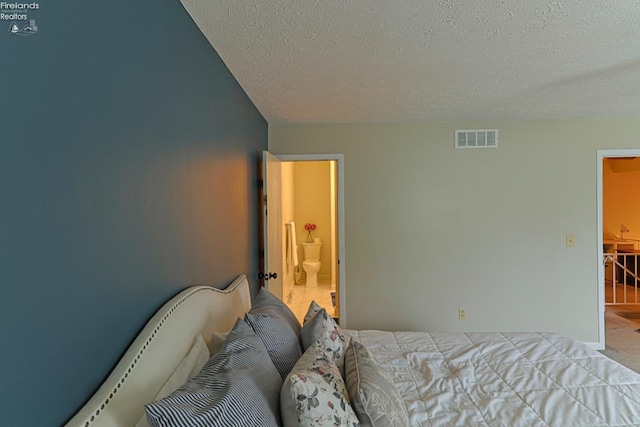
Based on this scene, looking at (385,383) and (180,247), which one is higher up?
(180,247)

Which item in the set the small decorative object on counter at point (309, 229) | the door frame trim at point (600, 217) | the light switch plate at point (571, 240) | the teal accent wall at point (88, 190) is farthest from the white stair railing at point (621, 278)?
the teal accent wall at point (88, 190)

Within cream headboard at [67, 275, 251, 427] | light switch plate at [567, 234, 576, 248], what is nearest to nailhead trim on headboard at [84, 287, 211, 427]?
cream headboard at [67, 275, 251, 427]

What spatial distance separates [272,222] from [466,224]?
2.06 m

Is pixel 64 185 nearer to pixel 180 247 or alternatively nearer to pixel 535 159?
pixel 180 247

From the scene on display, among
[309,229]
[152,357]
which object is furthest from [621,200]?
[152,357]

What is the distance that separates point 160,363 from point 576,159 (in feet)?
13.6

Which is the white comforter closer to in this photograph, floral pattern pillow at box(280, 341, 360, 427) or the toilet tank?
floral pattern pillow at box(280, 341, 360, 427)

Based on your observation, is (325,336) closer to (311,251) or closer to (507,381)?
(507,381)

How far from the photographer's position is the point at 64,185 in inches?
29.9

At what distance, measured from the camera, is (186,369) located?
3.73 feet

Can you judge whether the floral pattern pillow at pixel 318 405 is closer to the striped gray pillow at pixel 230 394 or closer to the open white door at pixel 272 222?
the striped gray pillow at pixel 230 394

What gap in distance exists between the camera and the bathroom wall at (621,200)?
6316 mm

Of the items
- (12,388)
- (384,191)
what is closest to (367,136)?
(384,191)

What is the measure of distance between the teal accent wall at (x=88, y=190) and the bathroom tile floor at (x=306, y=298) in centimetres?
353
